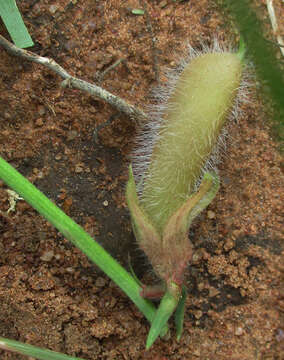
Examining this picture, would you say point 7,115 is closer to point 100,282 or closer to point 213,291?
point 100,282

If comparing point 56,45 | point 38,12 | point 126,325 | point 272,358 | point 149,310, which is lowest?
point 272,358

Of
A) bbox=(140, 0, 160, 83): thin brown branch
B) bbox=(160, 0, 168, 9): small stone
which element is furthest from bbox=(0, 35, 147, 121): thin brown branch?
bbox=(160, 0, 168, 9): small stone

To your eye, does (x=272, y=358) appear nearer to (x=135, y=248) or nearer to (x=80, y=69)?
(x=135, y=248)

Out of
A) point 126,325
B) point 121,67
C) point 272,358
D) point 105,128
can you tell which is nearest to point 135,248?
point 126,325

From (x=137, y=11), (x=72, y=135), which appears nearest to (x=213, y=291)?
(x=72, y=135)

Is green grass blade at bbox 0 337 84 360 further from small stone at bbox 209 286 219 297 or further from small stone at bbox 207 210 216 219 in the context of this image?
small stone at bbox 207 210 216 219
